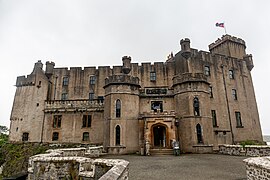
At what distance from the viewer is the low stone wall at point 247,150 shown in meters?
15.1

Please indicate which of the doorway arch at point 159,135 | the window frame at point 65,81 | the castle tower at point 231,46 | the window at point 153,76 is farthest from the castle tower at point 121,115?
the castle tower at point 231,46

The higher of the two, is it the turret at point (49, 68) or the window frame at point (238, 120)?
the turret at point (49, 68)

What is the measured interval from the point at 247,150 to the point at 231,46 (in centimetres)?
2147

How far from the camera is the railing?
26.8 meters

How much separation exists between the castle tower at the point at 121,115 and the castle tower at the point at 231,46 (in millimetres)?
19349

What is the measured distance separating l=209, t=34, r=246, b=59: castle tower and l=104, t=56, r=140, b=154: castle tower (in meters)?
19.3

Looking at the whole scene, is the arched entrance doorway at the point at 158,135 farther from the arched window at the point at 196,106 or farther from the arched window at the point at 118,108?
the arched window at the point at 118,108

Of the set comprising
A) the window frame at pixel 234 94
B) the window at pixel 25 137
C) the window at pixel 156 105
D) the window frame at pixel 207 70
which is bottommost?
the window at pixel 25 137

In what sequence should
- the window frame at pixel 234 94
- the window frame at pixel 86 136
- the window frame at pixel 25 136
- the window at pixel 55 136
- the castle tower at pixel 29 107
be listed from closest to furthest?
1. the window frame at pixel 86 136
2. the window at pixel 55 136
3. the window frame at pixel 25 136
4. the castle tower at pixel 29 107
5. the window frame at pixel 234 94

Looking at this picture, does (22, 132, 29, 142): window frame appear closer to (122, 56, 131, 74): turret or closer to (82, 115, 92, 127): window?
(82, 115, 92, 127): window

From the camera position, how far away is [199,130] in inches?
797

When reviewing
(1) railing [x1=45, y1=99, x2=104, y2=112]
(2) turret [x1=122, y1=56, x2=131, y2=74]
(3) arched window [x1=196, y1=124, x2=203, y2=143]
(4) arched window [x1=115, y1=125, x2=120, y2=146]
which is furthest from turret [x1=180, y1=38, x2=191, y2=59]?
→ (4) arched window [x1=115, y1=125, x2=120, y2=146]

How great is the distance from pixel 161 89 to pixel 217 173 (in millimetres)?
14911

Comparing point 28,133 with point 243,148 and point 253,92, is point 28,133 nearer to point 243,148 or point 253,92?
point 243,148
